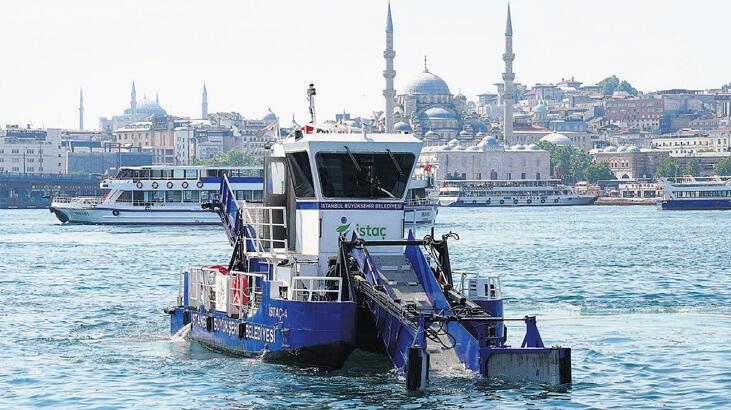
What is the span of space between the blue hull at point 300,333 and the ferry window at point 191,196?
297 feet

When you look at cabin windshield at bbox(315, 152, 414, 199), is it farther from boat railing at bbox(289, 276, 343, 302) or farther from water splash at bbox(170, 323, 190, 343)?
water splash at bbox(170, 323, 190, 343)

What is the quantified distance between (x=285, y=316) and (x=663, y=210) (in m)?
168

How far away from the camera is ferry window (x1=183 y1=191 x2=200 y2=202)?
121 meters

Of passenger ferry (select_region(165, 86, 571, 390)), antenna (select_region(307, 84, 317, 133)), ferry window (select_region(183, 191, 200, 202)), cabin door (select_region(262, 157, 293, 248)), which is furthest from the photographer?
ferry window (select_region(183, 191, 200, 202))

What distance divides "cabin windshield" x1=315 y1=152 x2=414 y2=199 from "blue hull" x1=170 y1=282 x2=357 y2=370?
8.13 ft

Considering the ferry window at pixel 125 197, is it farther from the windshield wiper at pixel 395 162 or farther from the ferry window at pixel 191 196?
the windshield wiper at pixel 395 162

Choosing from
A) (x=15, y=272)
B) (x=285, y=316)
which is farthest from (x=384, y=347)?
(x=15, y=272)

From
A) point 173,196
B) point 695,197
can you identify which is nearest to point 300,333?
point 173,196

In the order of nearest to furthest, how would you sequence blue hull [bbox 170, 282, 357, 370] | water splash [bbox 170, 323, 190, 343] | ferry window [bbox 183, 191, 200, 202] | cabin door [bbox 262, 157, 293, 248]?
1. blue hull [bbox 170, 282, 357, 370]
2. cabin door [bbox 262, 157, 293, 248]
3. water splash [bbox 170, 323, 190, 343]
4. ferry window [bbox 183, 191, 200, 202]

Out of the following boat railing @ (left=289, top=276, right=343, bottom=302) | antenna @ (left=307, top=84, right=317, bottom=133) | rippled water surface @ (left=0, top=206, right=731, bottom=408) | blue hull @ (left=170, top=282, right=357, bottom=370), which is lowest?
rippled water surface @ (left=0, top=206, right=731, bottom=408)

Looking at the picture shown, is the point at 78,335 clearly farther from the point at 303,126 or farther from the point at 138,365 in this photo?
the point at 303,126

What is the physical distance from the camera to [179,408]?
27047mm

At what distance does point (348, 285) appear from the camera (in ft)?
94.2

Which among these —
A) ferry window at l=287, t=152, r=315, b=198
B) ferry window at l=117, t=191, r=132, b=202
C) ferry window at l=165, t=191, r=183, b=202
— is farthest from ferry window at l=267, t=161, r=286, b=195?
ferry window at l=117, t=191, r=132, b=202
